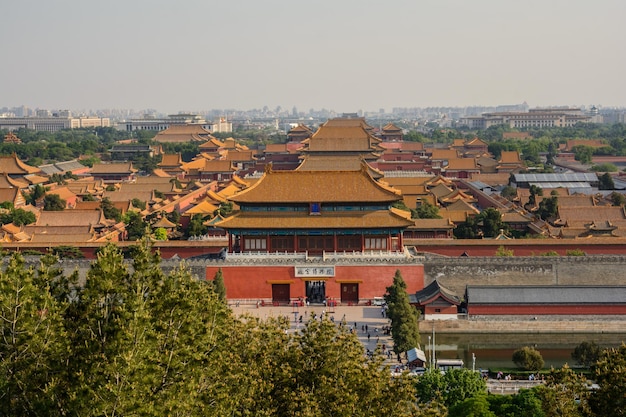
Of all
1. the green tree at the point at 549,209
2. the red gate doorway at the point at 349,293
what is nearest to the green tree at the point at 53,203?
the red gate doorway at the point at 349,293

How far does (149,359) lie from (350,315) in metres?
20.9

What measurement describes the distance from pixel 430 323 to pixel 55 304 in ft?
66.7

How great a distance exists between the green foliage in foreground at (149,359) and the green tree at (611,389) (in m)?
3.34

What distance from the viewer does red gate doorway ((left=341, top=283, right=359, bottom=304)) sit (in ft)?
112

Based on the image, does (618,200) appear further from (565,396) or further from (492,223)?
(565,396)

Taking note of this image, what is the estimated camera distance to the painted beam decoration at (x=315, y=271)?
33812mm

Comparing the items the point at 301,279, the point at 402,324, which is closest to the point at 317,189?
the point at 301,279

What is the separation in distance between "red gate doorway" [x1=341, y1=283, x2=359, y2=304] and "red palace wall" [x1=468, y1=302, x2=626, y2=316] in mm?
4958

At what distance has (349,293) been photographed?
3416 cm

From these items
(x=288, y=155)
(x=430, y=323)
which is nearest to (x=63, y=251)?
(x=430, y=323)

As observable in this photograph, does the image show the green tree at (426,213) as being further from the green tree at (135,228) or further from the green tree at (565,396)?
the green tree at (565,396)

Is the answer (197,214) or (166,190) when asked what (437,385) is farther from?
(166,190)

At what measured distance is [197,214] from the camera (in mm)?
47281

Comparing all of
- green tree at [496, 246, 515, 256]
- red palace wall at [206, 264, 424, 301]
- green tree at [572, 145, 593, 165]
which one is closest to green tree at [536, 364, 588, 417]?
red palace wall at [206, 264, 424, 301]
